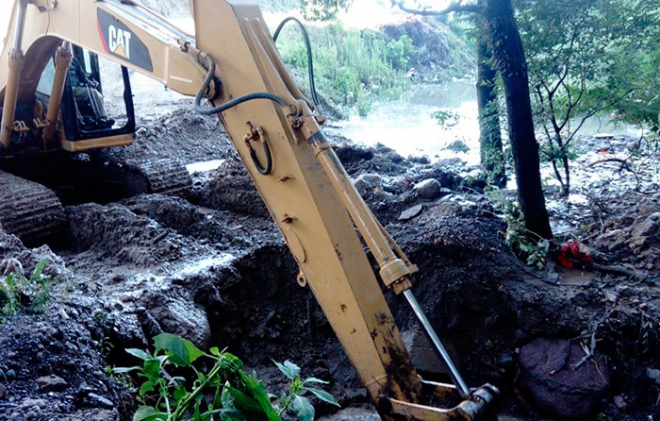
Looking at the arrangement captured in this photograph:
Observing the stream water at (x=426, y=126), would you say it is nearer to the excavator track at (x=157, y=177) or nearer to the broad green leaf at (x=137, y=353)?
the excavator track at (x=157, y=177)

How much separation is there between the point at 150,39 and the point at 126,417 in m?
1.92

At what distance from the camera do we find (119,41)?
11.8 ft

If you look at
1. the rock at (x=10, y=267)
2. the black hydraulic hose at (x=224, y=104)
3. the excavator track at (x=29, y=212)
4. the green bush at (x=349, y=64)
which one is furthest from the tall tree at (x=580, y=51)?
the green bush at (x=349, y=64)

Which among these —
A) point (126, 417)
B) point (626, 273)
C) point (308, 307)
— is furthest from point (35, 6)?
point (626, 273)

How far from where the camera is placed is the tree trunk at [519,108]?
4773 millimetres

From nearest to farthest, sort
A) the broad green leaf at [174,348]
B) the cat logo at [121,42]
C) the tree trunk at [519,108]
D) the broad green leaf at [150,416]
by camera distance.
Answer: the broad green leaf at [150,416] → the broad green leaf at [174,348] → the cat logo at [121,42] → the tree trunk at [519,108]

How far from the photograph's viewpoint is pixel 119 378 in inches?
113

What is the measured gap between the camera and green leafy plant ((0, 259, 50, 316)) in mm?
2844

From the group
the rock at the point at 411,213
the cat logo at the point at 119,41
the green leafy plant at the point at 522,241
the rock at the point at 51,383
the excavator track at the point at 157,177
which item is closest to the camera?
the rock at the point at 51,383

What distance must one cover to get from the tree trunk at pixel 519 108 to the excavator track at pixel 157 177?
3180 millimetres

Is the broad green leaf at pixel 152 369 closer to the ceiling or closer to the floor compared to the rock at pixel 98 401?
closer to the ceiling

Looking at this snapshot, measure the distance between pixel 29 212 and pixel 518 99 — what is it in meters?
4.03

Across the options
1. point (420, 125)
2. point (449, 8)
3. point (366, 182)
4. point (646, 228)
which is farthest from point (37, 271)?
point (420, 125)

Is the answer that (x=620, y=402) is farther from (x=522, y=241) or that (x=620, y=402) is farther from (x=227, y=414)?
(x=227, y=414)
